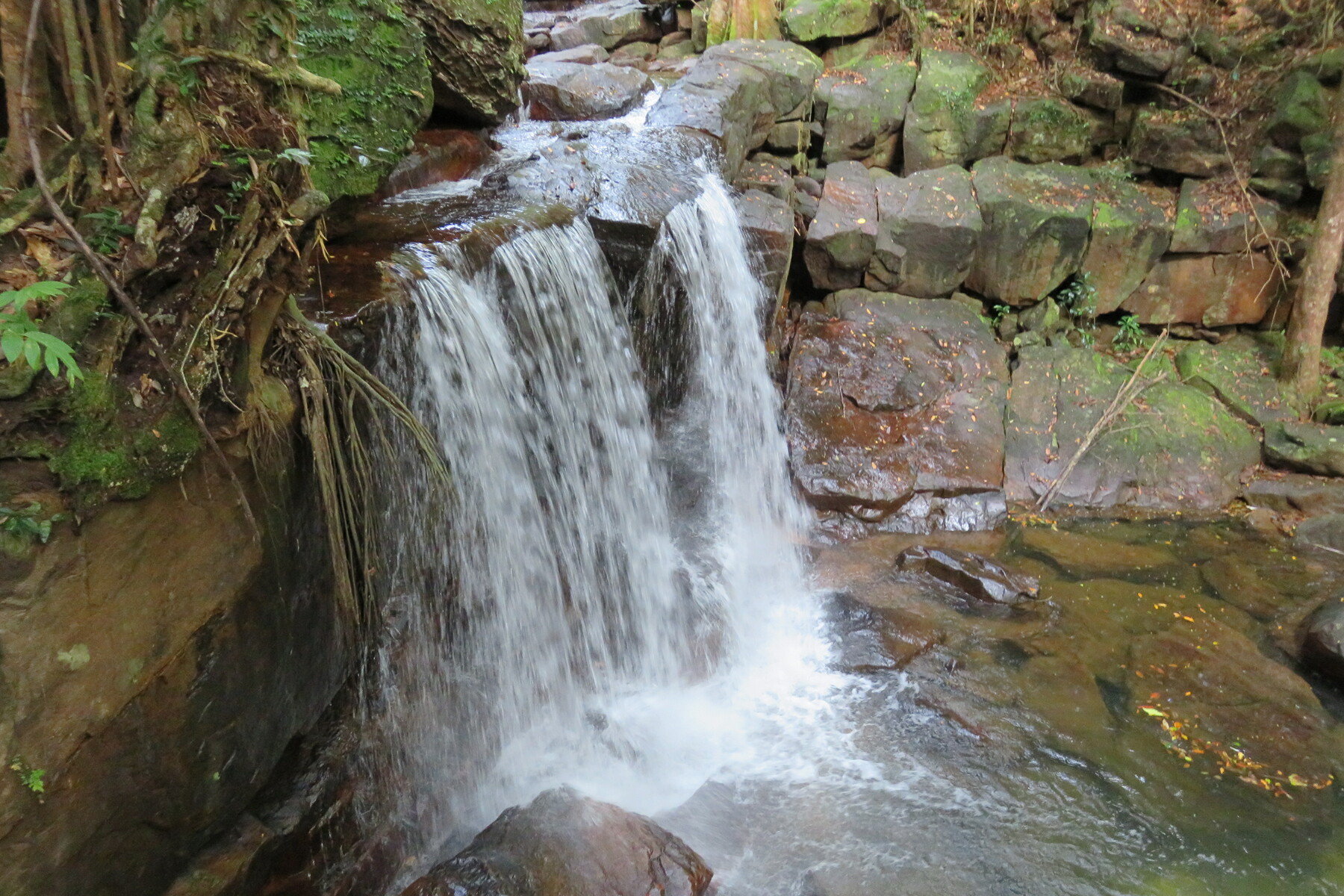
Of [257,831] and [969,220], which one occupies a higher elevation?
[969,220]

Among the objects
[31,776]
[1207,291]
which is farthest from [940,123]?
[31,776]

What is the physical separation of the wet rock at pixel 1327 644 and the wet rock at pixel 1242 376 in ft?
10.6

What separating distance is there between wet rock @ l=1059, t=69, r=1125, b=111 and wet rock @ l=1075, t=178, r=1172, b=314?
113 cm

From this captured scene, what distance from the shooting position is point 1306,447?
25.2 ft

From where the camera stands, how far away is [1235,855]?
412cm

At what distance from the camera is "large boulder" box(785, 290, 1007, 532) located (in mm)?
7418

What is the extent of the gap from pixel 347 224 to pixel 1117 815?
564 cm

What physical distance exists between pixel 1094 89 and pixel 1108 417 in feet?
14.2

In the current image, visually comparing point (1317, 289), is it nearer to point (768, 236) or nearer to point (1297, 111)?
point (1297, 111)

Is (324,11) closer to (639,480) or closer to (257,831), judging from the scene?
(639,480)

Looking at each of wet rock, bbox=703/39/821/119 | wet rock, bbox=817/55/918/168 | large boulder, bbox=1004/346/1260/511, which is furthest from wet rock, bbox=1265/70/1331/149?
wet rock, bbox=703/39/821/119

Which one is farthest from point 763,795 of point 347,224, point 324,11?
point 324,11

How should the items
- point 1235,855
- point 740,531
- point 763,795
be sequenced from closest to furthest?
1. point 1235,855
2. point 763,795
3. point 740,531

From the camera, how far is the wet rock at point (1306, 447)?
24.7 ft
